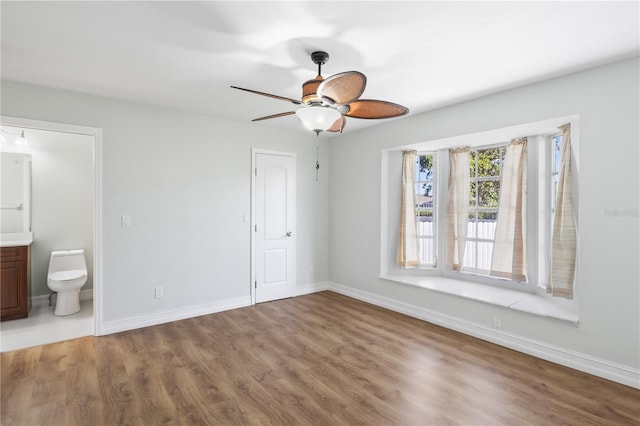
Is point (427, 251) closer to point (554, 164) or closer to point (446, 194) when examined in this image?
point (446, 194)

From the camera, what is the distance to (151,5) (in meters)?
1.89

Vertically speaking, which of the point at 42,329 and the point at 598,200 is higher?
the point at 598,200

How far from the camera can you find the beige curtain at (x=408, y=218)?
4.57 m

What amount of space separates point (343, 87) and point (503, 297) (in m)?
2.91

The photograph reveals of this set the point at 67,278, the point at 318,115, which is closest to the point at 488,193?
the point at 318,115

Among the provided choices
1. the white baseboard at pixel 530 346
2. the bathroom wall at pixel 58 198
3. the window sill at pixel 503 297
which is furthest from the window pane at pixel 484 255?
the bathroom wall at pixel 58 198

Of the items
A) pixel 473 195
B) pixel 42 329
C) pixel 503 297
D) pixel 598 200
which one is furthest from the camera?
pixel 473 195

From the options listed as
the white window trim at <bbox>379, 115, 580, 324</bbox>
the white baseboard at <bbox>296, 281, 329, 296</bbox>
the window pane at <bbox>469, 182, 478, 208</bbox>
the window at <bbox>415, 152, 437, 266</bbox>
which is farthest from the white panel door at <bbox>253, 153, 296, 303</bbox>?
the window pane at <bbox>469, 182, 478, 208</bbox>

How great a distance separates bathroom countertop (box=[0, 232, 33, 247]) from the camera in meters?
4.04

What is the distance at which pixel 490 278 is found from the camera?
156 inches

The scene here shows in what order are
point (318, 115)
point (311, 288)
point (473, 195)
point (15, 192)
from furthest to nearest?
point (311, 288) → point (15, 192) → point (473, 195) → point (318, 115)

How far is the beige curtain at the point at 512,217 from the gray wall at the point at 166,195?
3073mm

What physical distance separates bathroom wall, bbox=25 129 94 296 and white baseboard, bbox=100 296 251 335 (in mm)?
1773

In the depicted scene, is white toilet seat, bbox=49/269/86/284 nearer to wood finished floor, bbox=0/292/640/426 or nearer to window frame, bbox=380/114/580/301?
wood finished floor, bbox=0/292/640/426
